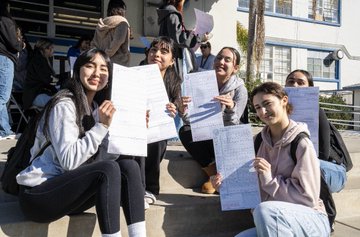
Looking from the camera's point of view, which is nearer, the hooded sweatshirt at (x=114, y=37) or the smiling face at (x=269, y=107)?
the smiling face at (x=269, y=107)

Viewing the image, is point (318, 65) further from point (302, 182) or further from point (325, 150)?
point (302, 182)

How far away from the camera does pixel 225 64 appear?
3.27 metres

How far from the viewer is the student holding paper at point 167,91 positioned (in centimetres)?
307

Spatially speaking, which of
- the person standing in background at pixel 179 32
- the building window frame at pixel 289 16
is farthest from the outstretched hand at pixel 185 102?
the building window frame at pixel 289 16

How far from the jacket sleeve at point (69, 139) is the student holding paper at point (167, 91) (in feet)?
2.57

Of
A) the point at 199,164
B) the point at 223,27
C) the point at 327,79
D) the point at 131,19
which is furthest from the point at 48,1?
the point at 327,79

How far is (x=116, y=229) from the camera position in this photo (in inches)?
86.6

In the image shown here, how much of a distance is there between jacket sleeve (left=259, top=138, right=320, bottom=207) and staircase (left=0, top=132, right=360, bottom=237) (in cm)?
82

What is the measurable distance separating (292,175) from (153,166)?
116 cm

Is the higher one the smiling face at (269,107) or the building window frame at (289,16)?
the building window frame at (289,16)

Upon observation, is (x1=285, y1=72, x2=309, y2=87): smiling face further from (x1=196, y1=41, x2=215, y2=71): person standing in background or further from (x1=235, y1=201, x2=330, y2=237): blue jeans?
(x1=196, y1=41, x2=215, y2=71): person standing in background

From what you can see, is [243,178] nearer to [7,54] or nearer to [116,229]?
[116,229]

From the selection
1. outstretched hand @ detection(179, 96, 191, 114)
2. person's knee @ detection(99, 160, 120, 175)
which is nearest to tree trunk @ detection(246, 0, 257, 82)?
outstretched hand @ detection(179, 96, 191, 114)

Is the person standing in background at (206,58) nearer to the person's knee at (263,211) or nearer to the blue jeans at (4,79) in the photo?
the blue jeans at (4,79)
